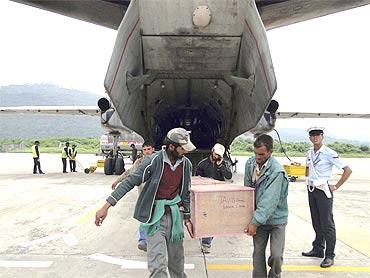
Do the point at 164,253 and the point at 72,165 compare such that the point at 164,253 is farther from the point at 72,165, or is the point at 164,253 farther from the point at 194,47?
the point at 72,165

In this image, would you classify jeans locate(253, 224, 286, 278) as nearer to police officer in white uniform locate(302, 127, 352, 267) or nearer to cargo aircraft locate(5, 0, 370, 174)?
police officer in white uniform locate(302, 127, 352, 267)

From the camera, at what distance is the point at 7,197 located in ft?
36.4

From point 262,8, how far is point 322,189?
2.95m

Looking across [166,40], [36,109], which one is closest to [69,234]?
[166,40]

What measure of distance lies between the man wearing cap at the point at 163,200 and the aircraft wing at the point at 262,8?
3407mm

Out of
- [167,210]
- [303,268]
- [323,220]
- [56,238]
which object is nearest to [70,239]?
[56,238]

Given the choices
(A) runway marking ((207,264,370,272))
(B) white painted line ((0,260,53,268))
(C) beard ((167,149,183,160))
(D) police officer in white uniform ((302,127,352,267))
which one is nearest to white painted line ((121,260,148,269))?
(A) runway marking ((207,264,370,272))

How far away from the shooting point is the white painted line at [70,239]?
6175 millimetres

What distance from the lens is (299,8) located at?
634 centimetres

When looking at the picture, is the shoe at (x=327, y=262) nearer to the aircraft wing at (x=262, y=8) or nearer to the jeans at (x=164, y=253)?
the jeans at (x=164, y=253)

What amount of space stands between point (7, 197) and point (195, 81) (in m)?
6.48

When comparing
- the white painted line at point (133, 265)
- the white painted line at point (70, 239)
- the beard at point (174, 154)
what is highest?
the beard at point (174, 154)

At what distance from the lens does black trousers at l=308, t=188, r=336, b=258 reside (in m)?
5.22

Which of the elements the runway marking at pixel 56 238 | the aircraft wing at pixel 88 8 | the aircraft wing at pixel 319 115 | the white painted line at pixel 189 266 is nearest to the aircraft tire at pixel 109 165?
the aircraft wing at pixel 319 115
